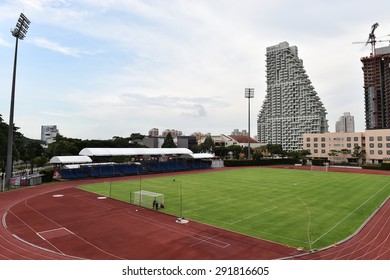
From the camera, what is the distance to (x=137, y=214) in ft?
88.4

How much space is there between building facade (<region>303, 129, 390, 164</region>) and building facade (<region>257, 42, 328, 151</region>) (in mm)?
57397

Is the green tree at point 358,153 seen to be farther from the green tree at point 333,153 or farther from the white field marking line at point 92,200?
the white field marking line at point 92,200

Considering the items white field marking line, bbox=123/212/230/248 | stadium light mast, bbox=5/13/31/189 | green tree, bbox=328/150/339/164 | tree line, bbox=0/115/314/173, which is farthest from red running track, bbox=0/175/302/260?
green tree, bbox=328/150/339/164

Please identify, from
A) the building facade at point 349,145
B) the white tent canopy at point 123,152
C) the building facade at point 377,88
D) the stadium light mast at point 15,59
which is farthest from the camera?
the building facade at point 377,88

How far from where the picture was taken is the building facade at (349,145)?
9606 centimetres

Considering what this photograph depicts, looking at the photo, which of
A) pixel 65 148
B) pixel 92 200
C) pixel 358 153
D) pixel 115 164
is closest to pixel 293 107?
pixel 358 153

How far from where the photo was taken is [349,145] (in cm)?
10781

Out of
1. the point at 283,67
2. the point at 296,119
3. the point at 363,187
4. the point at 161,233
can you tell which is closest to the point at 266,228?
the point at 161,233

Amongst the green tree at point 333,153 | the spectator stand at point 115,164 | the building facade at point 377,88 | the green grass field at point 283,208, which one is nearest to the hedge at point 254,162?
the spectator stand at point 115,164

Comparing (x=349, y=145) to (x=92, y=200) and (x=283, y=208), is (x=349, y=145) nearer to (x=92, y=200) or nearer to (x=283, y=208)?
(x=283, y=208)

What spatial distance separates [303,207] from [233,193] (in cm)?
1108

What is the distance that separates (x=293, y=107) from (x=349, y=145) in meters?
81.3

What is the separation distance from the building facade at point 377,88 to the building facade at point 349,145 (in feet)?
314

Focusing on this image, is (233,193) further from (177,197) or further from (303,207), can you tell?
(303,207)
